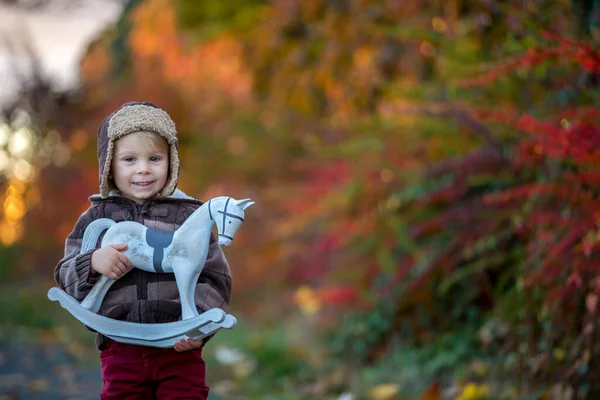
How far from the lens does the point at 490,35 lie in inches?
238

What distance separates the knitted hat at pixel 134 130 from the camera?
9.41ft

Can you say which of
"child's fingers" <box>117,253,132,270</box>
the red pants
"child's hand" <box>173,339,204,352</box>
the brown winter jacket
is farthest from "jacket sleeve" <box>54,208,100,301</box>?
"child's hand" <box>173,339,204,352</box>

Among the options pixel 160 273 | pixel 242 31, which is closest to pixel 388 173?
pixel 160 273

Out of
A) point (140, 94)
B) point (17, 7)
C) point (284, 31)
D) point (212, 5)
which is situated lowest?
point (284, 31)

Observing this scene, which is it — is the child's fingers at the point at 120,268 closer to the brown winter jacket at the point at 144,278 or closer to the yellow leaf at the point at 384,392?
the brown winter jacket at the point at 144,278

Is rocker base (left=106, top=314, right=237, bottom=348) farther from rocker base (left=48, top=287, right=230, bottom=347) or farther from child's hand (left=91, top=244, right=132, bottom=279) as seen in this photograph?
child's hand (left=91, top=244, right=132, bottom=279)

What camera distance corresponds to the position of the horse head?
2.76 meters

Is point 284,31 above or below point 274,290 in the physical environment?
above

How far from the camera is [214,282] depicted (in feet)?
9.70

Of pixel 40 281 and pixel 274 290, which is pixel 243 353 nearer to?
pixel 274 290

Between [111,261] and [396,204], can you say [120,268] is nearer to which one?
[111,261]

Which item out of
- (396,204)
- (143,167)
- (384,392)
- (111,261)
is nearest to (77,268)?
(111,261)

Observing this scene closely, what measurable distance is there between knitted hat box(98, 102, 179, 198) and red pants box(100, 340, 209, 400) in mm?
563

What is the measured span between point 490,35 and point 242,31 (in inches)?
207
